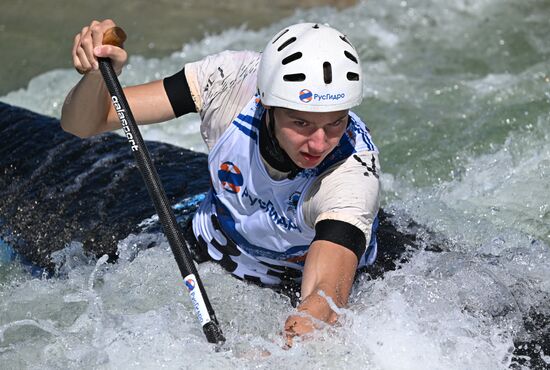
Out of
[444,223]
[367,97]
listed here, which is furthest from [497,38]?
[444,223]

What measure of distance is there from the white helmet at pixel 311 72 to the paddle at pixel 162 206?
1.69ft

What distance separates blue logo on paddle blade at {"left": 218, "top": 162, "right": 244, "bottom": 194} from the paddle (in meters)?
0.29

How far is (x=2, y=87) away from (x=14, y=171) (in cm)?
311

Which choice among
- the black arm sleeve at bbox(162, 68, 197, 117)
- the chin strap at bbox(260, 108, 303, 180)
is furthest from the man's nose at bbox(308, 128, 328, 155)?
the black arm sleeve at bbox(162, 68, 197, 117)

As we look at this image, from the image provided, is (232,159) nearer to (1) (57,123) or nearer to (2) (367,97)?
(1) (57,123)

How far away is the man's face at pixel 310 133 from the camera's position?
3.40 metres

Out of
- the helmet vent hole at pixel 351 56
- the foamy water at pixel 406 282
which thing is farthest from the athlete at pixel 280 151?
the foamy water at pixel 406 282

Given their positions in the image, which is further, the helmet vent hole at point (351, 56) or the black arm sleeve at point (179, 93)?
the black arm sleeve at point (179, 93)

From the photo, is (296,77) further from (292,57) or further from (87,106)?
(87,106)

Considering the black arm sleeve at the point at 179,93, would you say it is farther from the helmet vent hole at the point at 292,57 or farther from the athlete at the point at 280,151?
the helmet vent hole at the point at 292,57

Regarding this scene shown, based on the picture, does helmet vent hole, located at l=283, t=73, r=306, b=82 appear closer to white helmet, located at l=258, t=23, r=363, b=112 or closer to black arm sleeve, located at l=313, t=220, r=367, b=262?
white helmet, located at l=258, t=23, r=363, b=112

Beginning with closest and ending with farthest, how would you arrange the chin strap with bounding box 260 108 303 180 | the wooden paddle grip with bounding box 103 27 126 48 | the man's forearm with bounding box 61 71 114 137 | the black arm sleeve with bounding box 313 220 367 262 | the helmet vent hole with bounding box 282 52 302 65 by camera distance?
the black arm sleeve with bounding box 313 220 367 262 < the helmet vent hole with bounding box 282 52 302 65 < the chin strap with bounding box 260 108 303 180 < the wooden paddle grip with bounding box 103 27 126 48 < the man's forearm with bounding box 61 71 114 137

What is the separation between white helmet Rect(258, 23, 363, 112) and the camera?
3.39 meters

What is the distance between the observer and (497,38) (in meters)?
8.45
